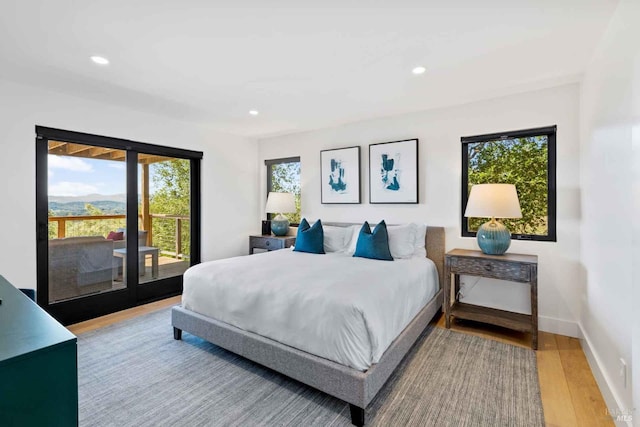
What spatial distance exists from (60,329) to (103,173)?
3.24 metres

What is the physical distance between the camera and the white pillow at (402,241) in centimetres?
339

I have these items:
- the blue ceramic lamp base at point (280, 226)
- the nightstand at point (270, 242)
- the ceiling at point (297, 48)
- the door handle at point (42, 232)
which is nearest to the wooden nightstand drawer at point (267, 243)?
the nightstand at point (270, 242)

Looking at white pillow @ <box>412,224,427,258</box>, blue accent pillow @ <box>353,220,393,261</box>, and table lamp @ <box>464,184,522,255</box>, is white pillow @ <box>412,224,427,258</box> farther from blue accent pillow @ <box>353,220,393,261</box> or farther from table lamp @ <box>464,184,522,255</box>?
table lamp @ <box>464,184,522,255</box>

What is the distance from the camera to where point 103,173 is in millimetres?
3639

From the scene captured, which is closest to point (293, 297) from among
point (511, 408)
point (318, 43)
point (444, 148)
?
point (511, 408)

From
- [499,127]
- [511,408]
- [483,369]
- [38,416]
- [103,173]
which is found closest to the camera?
[38,416]

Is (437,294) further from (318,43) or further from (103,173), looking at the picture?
(103,173)

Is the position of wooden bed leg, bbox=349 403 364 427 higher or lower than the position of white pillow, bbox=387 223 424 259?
lower

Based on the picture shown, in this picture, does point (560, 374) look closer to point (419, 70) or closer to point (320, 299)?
point (320, 299)

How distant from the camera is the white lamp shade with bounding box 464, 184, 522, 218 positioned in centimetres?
286

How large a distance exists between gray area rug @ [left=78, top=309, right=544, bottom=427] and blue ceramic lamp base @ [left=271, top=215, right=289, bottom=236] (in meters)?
2.22

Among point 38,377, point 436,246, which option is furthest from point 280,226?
point 38,377

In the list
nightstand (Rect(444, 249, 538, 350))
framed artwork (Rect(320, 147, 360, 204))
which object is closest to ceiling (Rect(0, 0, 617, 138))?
framed artwork (Rect(320, 147, 360, 204))

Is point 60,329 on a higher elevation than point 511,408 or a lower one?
→ higher
